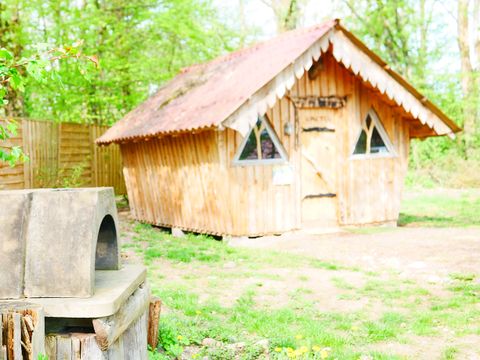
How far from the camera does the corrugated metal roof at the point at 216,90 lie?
11.0m

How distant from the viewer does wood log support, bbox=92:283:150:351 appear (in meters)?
3.34

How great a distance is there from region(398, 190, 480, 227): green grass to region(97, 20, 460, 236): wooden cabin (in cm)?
138

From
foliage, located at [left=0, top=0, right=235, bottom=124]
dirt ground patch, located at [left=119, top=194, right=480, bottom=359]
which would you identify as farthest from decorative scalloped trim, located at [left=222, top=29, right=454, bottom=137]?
foliage, located at [left=0, top=0, right=235, bottom=124]

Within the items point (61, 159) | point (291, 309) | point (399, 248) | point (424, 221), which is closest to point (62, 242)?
point (291, 309)

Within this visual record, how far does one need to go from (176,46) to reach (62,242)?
23748 mm

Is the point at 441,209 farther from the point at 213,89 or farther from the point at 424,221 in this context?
the point at 213,89

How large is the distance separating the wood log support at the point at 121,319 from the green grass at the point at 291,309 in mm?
669

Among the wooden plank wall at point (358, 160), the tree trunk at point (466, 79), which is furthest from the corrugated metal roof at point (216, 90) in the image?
the tree trunk at point (466, 79)

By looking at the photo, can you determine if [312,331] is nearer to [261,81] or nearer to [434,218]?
[261,81]

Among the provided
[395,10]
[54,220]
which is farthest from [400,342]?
[395,10]

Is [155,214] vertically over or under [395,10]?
under

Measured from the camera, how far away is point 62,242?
3.50 meters

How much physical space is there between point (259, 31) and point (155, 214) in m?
19.4

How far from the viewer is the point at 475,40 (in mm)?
27016
